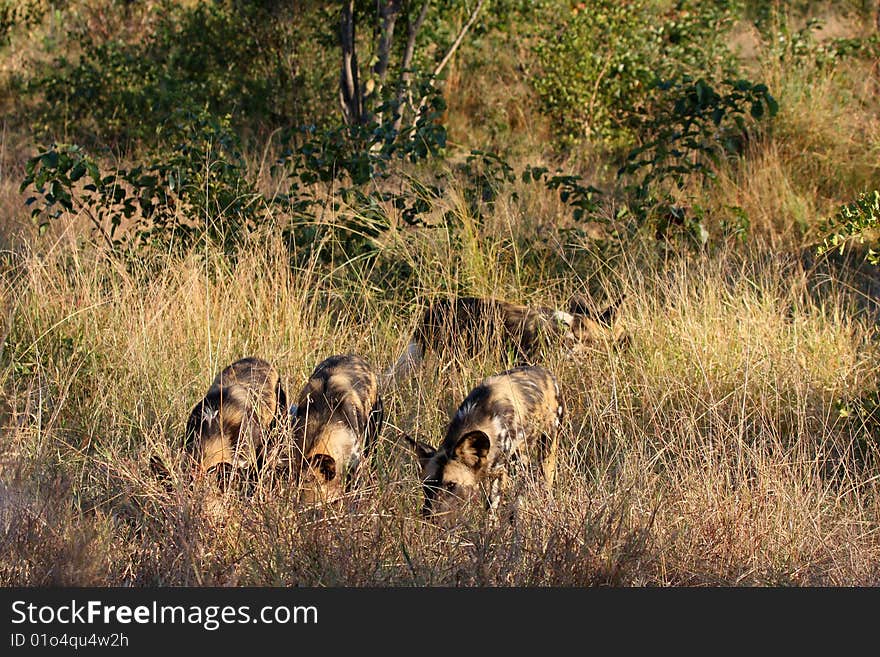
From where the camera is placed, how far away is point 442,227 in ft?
25.5

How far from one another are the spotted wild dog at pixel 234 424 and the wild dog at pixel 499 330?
3.79ft

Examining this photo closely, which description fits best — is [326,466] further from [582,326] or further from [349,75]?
[349,75]

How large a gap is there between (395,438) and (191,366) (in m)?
1.29

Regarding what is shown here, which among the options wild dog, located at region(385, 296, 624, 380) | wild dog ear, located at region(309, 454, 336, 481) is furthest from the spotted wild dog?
wild dog, located at region(385, 296, 624, 380)

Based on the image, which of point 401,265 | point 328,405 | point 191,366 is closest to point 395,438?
point 328,405

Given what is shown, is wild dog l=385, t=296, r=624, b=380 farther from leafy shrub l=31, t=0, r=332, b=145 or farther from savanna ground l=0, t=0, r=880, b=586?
leafy shrub l=31, t=0, r=332, b=145

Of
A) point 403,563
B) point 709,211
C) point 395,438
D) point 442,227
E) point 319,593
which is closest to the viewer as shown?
point 319,593

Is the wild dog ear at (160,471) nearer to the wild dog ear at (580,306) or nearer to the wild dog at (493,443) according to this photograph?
the wild dog at (493,443)

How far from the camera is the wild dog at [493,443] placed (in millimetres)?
4707

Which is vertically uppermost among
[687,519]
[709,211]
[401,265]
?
[709,211]

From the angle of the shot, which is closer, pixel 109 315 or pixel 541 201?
pixel 109 315

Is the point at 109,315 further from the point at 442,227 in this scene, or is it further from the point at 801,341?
the point at 801,341

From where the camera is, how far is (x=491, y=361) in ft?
21.6

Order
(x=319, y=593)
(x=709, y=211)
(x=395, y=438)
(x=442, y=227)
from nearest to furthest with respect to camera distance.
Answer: (x=319, y=593) → (x=395, y=438) → (x=442, y=227) → (x=709, y=211)
